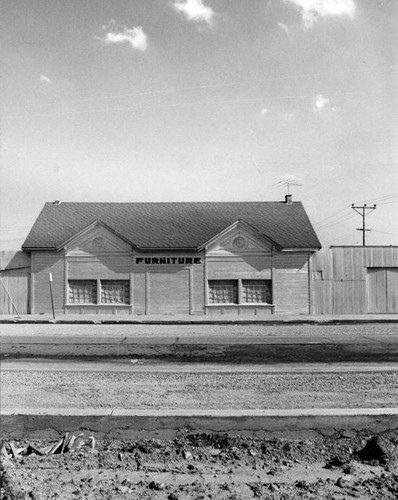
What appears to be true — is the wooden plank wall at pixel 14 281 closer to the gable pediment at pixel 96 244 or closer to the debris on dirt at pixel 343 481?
the gable pediment at pixel 96 244

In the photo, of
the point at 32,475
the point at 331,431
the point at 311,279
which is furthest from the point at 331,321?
the point at 32,475

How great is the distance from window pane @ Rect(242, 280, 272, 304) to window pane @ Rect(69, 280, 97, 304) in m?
7.76

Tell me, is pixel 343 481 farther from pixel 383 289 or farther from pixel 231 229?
pixel 383 289

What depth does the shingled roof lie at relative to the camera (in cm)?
2411

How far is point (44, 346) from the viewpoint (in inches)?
471

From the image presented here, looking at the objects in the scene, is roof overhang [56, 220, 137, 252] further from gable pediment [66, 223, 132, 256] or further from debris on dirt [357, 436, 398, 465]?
debris on dirt [357, 436, 398, 465]

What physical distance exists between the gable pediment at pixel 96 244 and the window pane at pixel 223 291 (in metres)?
4.81

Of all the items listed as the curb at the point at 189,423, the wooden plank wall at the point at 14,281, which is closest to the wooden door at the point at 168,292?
the wooden plank wall at the point at 14,281

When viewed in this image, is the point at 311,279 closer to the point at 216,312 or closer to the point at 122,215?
the point at 216,312

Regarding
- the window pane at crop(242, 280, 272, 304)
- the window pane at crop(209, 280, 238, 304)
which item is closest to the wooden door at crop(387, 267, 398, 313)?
the window pane at crop(242, 280, 272, 304)

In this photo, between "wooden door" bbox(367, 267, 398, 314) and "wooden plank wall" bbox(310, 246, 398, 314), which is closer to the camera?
"wooden plank wall" bbox(310, 246, 398, 314)

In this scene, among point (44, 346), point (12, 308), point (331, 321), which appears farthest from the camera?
point (12, 308)

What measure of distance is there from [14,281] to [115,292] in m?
5.16

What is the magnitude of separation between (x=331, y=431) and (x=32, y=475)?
9.68 feet
